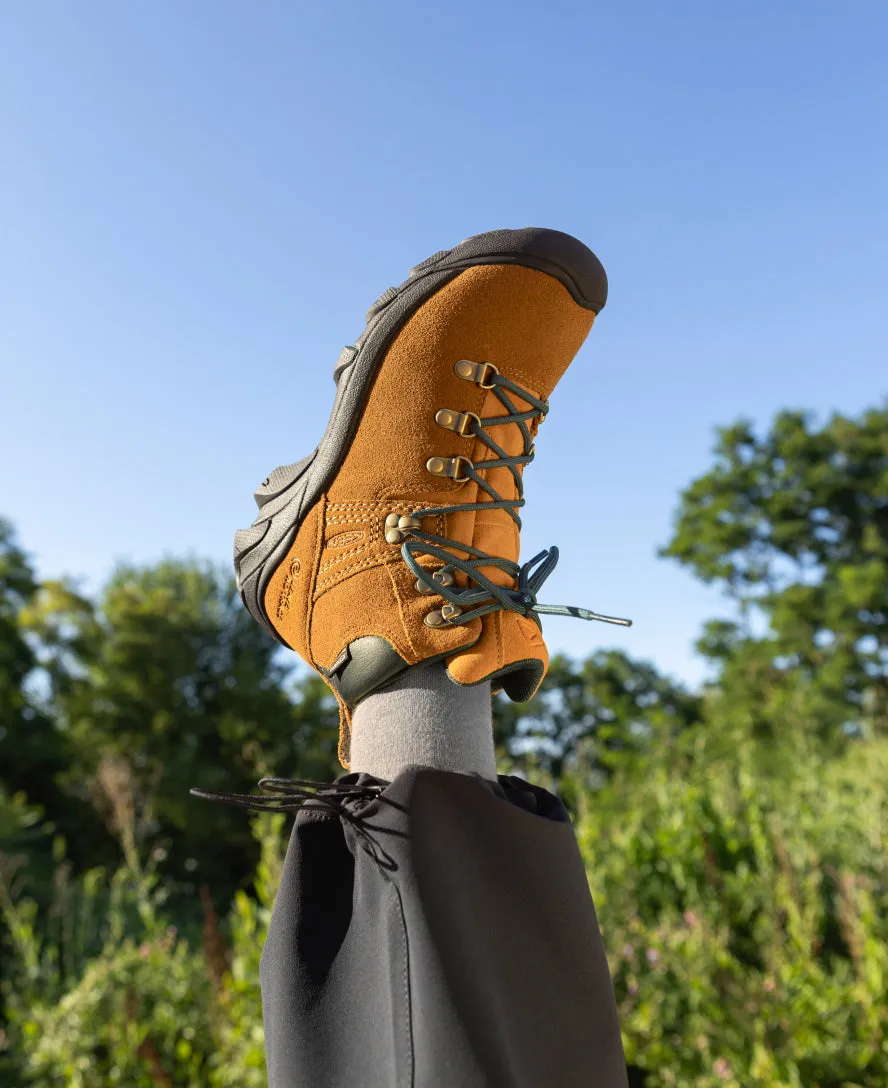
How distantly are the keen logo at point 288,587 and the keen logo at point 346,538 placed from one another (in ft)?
0.22

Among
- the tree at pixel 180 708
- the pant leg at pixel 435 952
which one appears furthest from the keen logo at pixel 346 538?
the tree at pixel 180 708

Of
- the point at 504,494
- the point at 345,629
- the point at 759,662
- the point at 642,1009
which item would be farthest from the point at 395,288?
the point at 759,662

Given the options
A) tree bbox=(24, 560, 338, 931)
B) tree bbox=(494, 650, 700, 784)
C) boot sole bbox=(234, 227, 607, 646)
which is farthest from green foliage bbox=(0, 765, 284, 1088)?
tree bbox=(494, 650, 700, 784)

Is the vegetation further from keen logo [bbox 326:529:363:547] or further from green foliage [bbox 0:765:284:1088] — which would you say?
keen logo [bbox 326:529:363:547]

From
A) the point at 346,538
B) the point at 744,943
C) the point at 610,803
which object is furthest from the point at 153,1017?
the point at 610,803

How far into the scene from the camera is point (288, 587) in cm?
120

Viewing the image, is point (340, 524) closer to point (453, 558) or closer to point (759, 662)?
point (453, 558)

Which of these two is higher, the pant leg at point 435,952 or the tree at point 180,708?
the tree at point 180,708

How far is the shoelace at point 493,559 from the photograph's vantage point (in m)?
1.09

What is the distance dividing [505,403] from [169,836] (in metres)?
16.5

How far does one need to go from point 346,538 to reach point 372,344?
0.25m

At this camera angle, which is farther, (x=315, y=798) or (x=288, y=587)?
(x=288, y=587)

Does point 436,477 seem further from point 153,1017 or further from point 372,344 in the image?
point 153,1017

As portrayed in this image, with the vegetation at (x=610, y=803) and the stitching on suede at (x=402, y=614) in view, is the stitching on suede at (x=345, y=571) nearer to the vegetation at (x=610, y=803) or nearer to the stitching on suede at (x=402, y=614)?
the stitching on suede at (x=402, y=614)
